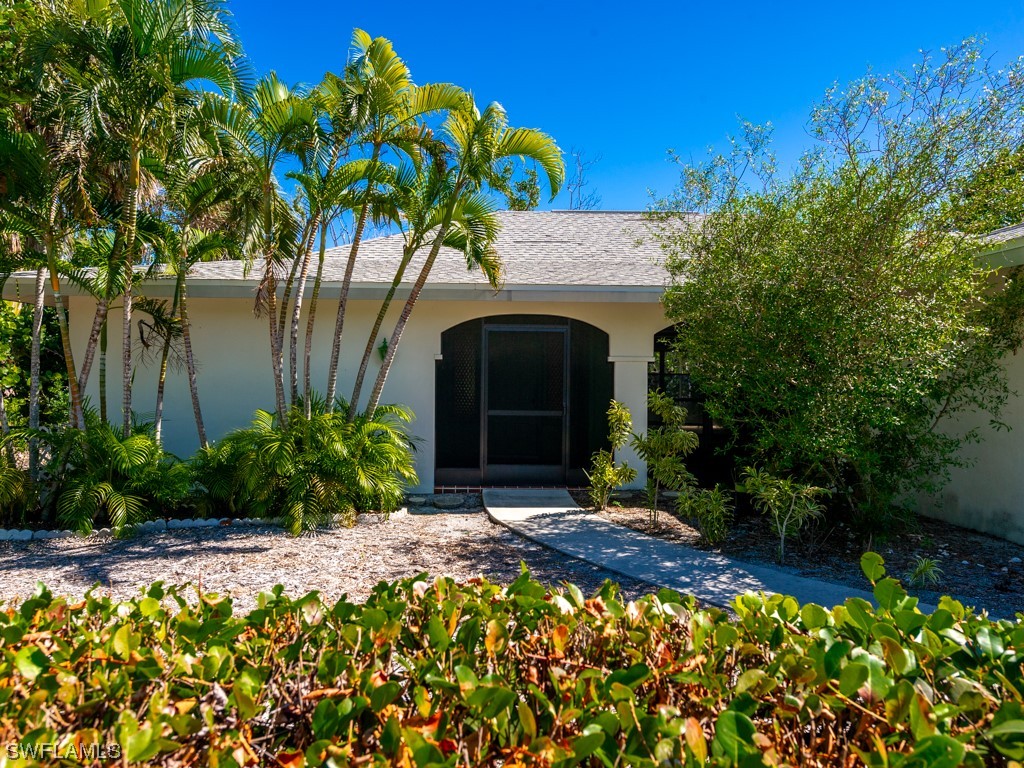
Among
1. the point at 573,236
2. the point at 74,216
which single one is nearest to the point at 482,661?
the point at 74,216

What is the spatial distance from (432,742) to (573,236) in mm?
10951

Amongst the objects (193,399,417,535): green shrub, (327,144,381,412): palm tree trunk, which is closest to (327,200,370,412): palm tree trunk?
A: (327,144,381,412): palm tree trunk

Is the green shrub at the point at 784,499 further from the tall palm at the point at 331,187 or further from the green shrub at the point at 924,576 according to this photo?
the tall palm at the point at 331,187

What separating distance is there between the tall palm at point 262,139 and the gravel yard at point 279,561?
10.1 feet

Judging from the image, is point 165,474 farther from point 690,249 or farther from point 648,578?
point 690,249

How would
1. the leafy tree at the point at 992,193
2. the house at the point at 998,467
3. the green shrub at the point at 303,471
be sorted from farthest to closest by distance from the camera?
the green shrub at the point at 303,471 < the house at the point at 998,467 < the leafy tree at the point at 992,193

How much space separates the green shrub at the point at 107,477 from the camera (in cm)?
644

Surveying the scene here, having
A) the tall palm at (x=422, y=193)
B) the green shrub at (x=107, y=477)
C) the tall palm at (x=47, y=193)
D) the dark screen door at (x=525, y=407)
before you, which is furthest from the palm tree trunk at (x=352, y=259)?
the dark screen door at (x=525, y=407)

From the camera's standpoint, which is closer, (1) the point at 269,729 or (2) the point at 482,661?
(1) the point at 269,729

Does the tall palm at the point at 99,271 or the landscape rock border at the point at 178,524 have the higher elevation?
the tall palm at the point at 99,271

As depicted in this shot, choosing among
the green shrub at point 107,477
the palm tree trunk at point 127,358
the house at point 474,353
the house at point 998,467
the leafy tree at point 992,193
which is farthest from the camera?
the house at point 474,353

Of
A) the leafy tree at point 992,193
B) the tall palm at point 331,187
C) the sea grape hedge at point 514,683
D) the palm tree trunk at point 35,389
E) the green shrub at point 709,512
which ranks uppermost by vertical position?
the tall palm at point 331,187

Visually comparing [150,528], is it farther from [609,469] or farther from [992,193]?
[992,193]

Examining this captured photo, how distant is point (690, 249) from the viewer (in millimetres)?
7230
